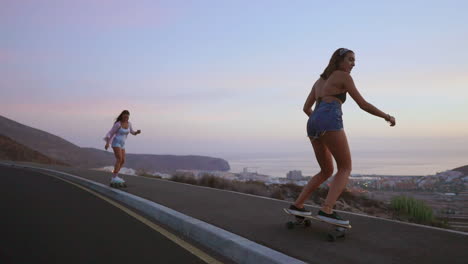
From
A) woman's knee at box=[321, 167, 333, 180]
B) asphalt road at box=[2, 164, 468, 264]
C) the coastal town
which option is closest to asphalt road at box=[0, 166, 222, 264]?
asphalt road at box=[2, 164, 468, 264]

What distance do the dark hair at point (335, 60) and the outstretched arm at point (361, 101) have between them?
8.1 inches

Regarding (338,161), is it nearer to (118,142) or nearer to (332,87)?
(332,87)

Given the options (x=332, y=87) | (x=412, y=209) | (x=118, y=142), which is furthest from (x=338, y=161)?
(x=118, y=142)

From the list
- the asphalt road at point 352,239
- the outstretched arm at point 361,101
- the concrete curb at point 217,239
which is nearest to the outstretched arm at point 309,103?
the outstretched arm at point 361,101

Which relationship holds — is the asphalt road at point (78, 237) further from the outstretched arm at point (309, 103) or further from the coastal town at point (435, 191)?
the coastal town at point (435, 191)

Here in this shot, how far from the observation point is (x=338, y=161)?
4594 millimetres

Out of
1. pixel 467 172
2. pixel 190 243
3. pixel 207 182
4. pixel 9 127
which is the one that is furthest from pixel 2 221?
pixel 9 127

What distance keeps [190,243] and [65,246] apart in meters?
1.47

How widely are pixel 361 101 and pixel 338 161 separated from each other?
726 mm

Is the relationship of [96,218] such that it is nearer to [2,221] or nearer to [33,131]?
[2,221]

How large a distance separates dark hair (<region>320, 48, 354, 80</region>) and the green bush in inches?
215

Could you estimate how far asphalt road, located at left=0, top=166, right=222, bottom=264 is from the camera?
14.1ft

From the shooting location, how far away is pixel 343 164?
15.0 ft

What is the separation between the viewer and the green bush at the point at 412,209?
30.0 feet
